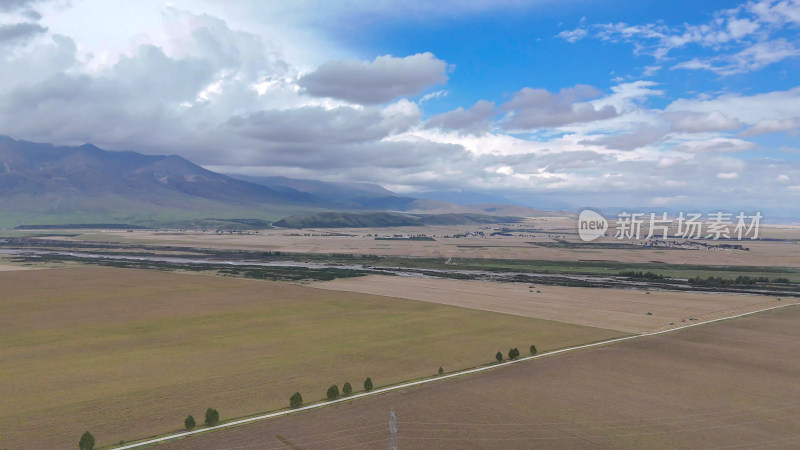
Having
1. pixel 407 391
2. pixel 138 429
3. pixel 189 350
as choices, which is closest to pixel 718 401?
pixel 407 391

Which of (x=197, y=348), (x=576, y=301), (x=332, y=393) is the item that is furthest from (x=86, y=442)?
(x=576, y=301)

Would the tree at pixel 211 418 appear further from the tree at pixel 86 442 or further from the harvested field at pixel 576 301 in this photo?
the harvested field at pixel 576 301

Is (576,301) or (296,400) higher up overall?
(576,301)

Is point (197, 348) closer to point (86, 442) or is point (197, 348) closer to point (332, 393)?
point (332, 393)

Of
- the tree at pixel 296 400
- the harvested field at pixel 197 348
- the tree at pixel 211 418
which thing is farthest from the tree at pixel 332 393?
the tree at pixel 211 418

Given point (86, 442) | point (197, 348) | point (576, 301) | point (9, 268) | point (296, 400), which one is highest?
point (576, 301)

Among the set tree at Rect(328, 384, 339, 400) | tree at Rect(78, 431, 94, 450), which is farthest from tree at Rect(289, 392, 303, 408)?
tree at Rect(78, 431, 94, 450)
